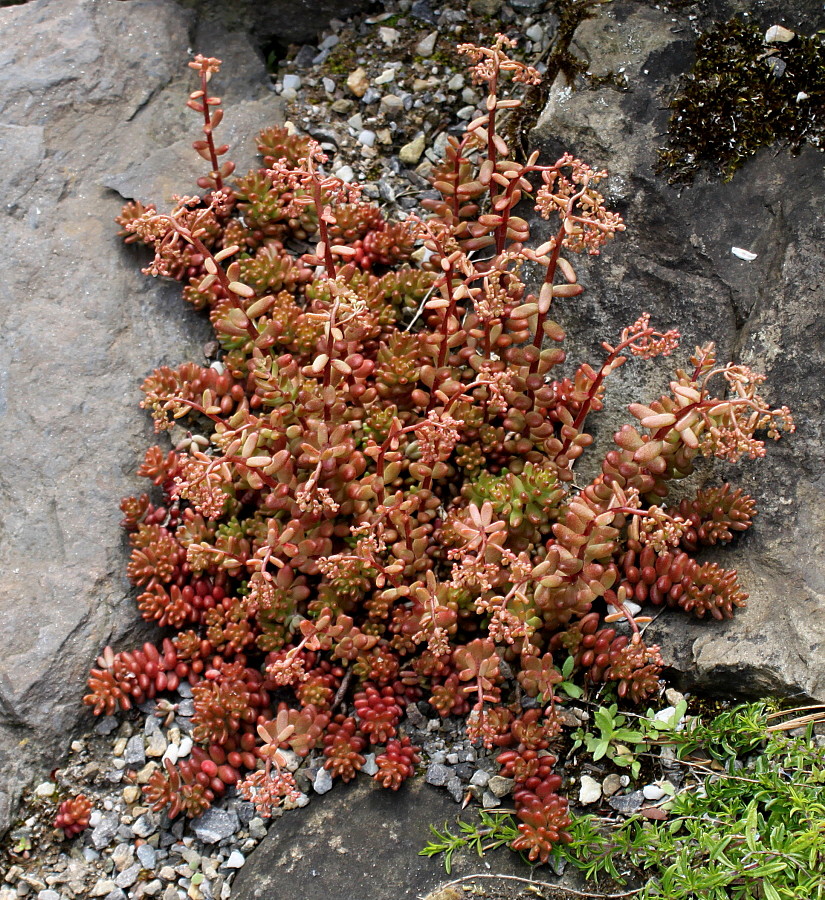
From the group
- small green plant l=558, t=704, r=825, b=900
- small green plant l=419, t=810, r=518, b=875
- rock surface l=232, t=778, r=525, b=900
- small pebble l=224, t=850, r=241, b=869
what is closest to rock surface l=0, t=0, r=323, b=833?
small pebble l=224, t=850, r=241, b=869

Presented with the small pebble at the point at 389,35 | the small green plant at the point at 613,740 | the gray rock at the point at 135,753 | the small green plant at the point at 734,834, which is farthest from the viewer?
the small pebble at the point at 389,35

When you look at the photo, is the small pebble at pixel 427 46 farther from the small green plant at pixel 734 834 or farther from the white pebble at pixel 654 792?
the white pebble at pixel 654 792

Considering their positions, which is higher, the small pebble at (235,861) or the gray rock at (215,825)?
the gray rock at (215,825)

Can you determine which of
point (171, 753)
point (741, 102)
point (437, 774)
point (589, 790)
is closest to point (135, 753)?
point (171, 753)

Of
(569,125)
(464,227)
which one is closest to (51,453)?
(464,227)

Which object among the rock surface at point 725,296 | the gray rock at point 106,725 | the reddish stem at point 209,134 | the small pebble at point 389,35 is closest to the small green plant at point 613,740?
the rock surface at point 725,296

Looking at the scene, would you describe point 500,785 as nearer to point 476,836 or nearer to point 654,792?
point 476,836

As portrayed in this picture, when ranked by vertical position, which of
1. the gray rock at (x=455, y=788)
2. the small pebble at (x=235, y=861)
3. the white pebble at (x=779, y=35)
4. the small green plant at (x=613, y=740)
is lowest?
the small pebble at (x=235, y=861)

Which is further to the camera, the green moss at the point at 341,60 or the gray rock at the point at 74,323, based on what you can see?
the green moss at the point at 341,60

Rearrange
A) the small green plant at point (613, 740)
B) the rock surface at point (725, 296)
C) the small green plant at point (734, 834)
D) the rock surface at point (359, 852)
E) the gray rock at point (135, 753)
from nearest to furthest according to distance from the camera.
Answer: the small green plant at point (734, 834), the rock surface at point (359, 852), the small green plant at point (613, 740), the rock surface at point (725, 296), the gray rock at point (135, 753)
